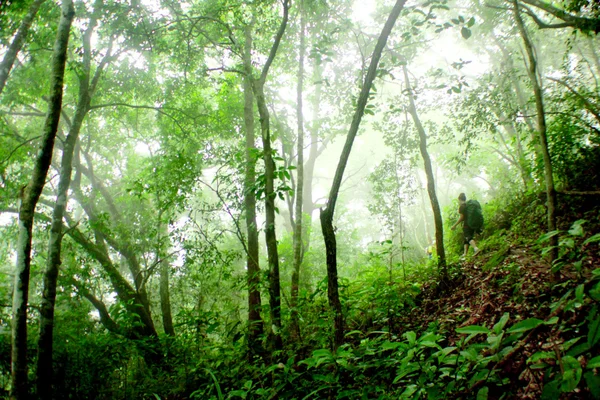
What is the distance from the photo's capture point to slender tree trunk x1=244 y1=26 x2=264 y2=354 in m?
3.86

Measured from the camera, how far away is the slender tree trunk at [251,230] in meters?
3.86

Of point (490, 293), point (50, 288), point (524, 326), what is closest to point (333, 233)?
point (524, 326)

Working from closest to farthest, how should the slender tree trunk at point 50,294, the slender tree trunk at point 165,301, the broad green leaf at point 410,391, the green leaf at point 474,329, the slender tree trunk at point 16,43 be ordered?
1. the green leaf at point 474,329
2. the broad green leaf at point 410,391
3. the slender tree trunk at point 50,294
4. the slender tree trunk at point 16,43
5. the slender tree trunk at point 165,301

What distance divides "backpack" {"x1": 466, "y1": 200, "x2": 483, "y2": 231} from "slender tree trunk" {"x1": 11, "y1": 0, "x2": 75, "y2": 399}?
842 cm

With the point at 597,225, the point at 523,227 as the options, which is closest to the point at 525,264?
the point at 597,225

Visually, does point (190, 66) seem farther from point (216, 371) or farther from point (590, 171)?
point (590, 171)

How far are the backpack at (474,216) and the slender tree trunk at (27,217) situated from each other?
27.6ft

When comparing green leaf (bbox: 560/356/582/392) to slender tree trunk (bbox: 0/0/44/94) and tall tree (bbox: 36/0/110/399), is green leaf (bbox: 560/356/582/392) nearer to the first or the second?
tall tree (bbox: 36/0/110/399)

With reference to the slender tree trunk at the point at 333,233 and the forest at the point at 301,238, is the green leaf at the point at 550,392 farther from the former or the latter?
the slender tree trunk at the point at 333,233

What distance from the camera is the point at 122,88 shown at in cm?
966

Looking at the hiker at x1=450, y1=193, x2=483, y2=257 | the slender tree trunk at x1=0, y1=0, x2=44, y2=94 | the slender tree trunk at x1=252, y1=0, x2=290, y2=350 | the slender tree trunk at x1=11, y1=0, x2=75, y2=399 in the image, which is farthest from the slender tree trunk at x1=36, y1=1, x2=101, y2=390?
the hiker at x1=450, y1=193, x2=483, y2=257

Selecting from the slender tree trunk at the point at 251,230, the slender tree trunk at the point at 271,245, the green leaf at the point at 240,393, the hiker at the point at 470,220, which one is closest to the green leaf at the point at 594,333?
the green leaf at the point at 240,393

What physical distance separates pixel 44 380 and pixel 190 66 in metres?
6.82

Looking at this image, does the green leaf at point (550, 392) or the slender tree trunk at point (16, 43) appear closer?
the green leaf at point (550, 392)
